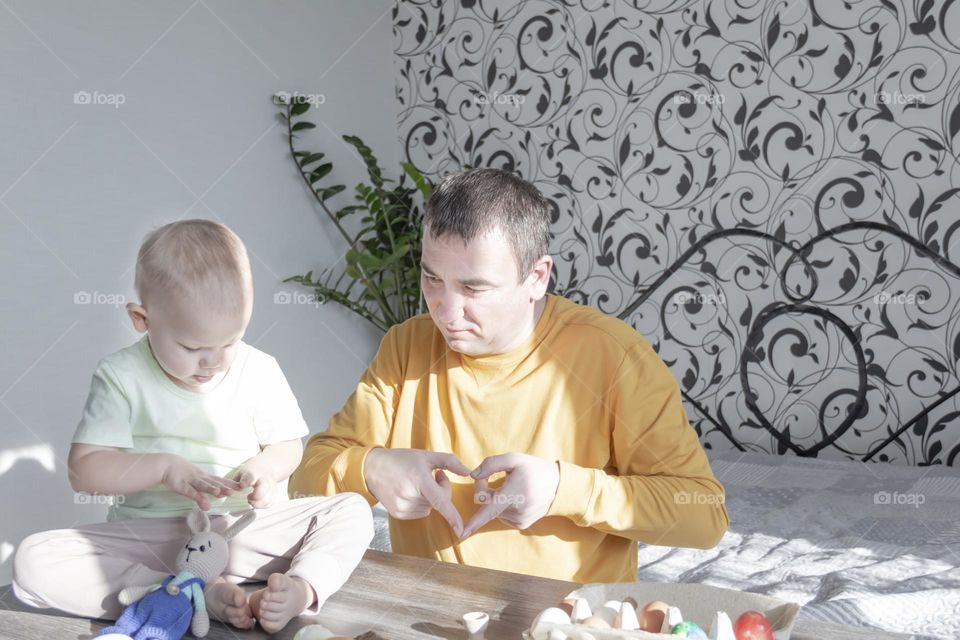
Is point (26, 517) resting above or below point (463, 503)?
below

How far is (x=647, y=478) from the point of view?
44.7 inches

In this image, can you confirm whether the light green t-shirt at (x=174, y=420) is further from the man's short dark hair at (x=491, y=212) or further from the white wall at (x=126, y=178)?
the white wall at (x=126, y=178)

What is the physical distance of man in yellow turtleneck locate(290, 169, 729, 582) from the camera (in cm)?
108

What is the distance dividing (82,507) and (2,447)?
308 millimetres

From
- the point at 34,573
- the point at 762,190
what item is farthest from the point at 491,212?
the point at 762,190

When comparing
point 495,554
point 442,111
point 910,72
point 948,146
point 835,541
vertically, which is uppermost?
point 442,111

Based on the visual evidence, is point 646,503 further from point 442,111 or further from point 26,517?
point 442,111

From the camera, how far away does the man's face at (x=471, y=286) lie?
1132 mm

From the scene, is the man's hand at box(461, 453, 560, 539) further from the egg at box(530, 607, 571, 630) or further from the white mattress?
the white mattress

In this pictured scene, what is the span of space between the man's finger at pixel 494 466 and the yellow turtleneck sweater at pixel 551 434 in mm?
133

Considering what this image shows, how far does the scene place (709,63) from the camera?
3.14 metres

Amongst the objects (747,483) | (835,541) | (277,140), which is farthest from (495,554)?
(277,140)

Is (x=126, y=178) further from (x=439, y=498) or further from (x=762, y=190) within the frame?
(x=439, y=498)

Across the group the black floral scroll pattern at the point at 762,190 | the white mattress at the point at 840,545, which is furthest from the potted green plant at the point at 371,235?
the white mattress at the point at 840,545
